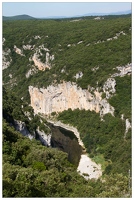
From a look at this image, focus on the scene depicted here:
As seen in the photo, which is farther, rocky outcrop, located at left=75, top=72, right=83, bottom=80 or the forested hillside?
rocky outcrop, located at left=75, top=72, right=83, bottom=80

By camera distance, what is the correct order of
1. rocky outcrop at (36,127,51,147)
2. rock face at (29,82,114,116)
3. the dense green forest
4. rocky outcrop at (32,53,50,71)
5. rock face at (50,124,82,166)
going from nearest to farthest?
the dense green forest → rocky outcrop at (36,127,51,147) → rock face at (50,124,82,166) → rock face at (29,82,114,116) → rocky outcrop at (32,53,50,71)

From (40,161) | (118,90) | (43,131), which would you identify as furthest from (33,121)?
(40,161)

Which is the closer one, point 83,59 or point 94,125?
point 94,125

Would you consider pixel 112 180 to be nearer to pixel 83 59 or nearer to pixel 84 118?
pixel 84 118

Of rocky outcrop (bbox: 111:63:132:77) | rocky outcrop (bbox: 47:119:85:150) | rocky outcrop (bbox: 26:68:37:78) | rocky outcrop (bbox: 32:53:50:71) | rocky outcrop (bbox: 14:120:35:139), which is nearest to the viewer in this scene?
rocky outcrop (bbox: 14:120:35:139)

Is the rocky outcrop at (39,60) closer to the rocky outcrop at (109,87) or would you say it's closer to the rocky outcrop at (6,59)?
the rocky outcrop at (6,59)

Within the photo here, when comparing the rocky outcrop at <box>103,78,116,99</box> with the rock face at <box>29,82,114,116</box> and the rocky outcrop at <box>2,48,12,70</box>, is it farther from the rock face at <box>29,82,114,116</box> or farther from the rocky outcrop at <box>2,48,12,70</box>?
the rocky outcrop at <box>2,48,12,70</box>

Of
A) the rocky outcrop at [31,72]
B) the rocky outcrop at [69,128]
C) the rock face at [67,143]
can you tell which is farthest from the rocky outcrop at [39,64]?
the rock face at [67,143]

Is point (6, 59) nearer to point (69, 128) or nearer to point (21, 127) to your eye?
point (69, 128)

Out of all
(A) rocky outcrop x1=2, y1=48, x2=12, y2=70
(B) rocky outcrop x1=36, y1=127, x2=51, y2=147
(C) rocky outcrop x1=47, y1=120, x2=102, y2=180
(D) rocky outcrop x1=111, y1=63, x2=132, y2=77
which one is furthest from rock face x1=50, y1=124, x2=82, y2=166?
(A) rocky outcrop x1=2, y1=48, x2=12, y2=70
